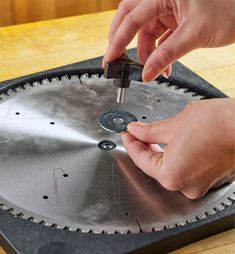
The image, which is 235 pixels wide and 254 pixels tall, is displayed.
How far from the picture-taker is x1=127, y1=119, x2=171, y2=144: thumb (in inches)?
30.6

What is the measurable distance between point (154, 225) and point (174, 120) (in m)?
0.13

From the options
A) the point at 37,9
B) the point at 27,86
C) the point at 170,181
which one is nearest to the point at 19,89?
the point at 27,86

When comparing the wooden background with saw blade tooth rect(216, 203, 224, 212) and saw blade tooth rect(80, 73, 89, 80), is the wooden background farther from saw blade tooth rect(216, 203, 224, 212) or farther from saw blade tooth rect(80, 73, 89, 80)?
saw blade tooth rect(216, 203, 224, 212)

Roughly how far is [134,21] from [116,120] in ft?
0.49

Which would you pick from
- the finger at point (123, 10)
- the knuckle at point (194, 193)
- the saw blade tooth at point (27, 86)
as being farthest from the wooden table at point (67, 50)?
the knuckle at point (194, 193)

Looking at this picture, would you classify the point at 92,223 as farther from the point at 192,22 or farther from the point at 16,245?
the point at 192,22

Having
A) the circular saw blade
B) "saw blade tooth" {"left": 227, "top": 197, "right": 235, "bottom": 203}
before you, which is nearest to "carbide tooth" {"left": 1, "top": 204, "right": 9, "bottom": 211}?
the circular saw blade

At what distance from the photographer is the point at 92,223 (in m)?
0.73

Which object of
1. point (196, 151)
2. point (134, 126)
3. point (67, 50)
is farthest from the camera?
point (67, 50)

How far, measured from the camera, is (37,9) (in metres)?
1.46

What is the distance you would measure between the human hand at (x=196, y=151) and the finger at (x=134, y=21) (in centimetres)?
13

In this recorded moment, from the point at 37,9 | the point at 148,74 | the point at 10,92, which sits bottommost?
the point at 37,9

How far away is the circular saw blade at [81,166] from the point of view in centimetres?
74

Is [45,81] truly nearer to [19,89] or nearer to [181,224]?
[19,89]
